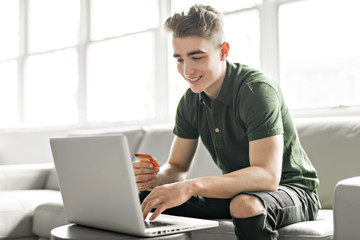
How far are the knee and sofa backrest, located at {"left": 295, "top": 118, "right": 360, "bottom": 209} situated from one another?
29.3 inches

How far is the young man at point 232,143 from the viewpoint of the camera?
1.46 metres

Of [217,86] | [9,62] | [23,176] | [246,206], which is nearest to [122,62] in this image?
[23,176]

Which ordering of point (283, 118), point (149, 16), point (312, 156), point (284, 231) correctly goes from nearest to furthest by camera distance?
1. point (284, 231)
2. point (283, 118)
3. point (312, 156)
4. point (149, 16)

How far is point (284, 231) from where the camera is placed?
1506mm

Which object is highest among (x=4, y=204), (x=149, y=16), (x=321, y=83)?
(x=149, y=16)

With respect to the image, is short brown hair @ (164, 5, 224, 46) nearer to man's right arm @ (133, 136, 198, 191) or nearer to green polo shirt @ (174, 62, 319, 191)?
green polo shirt @ (174, 62, 319, 191)

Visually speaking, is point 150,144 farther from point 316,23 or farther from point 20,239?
point 316,23

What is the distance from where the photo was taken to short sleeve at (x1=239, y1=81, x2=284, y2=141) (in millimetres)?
1560

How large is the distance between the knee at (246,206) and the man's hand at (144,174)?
46 cm

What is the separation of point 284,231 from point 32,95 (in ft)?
12.4

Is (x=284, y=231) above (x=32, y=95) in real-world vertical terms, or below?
below

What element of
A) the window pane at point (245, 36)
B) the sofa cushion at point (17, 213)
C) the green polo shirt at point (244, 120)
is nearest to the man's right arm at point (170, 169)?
the green polo shirt at point (244, 120)

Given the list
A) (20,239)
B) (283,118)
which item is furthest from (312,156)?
(20,239)

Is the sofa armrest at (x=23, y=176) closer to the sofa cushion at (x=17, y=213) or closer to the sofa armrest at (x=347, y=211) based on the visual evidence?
the sofa cushion at (x=17, y=213)
